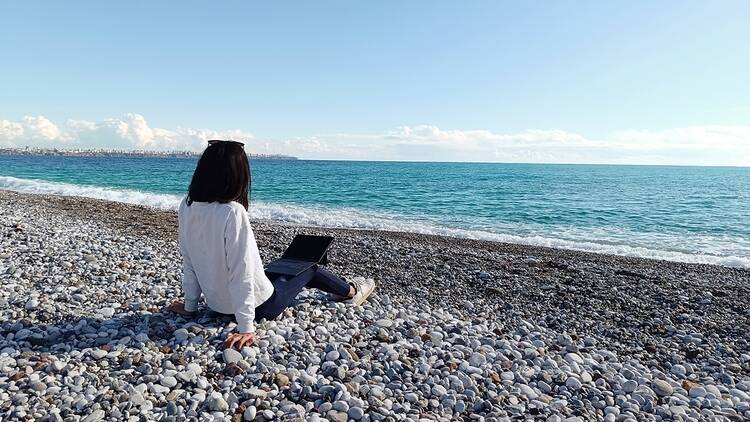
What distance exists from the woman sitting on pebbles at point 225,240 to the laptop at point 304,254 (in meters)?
0.53

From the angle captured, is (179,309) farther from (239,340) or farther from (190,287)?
(239,340)

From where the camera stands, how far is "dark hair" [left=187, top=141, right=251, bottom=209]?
4086 mm

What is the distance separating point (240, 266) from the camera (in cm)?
427

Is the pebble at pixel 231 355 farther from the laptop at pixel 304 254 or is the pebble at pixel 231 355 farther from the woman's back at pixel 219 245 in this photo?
the laptop at pixel 304 254

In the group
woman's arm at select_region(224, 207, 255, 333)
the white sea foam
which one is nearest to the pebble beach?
woman's arm at select_region(224, 207, 255, 333)

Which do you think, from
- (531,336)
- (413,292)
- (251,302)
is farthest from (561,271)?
(251,302)

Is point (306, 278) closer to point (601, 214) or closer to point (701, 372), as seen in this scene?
point (701, 372)

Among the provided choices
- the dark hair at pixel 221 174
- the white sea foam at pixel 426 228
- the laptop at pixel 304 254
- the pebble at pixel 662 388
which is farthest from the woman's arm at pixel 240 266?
the white sea foam at pixel 426 228

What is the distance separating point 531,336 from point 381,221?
14726mm

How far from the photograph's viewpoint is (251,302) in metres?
4.36

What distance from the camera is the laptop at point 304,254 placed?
5.39 meters

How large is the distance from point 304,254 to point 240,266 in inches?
59.0

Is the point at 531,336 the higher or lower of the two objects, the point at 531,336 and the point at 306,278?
the lower

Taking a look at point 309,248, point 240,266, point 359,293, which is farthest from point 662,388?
point 240,266
